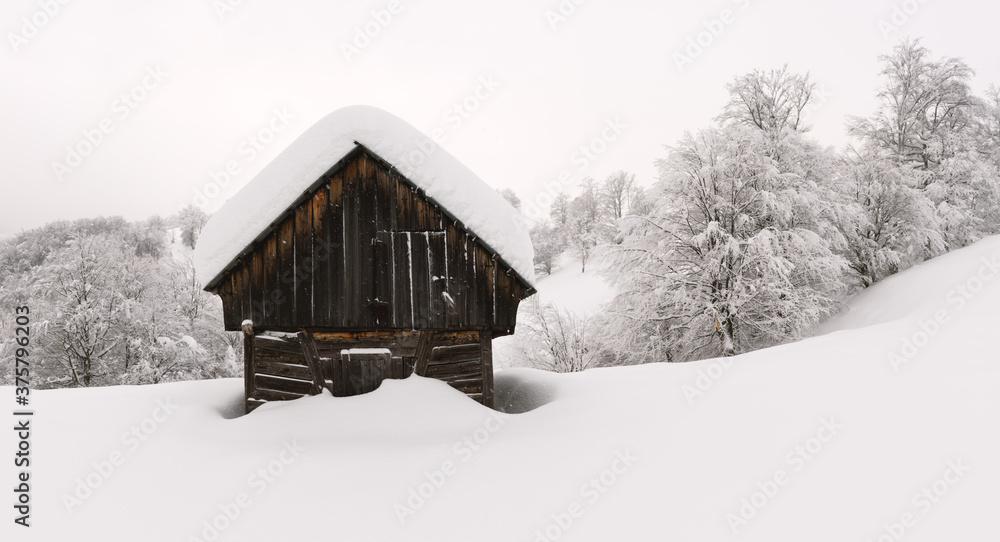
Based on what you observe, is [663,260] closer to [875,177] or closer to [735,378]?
[735,378]

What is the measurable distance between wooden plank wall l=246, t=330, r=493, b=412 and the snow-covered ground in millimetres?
375

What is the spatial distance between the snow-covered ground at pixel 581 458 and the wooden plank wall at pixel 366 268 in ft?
4.60

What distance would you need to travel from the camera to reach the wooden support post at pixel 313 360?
8.23 meters

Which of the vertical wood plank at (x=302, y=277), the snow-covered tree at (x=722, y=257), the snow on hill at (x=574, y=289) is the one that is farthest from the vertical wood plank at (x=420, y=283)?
the snow on hill at (x=574, y=289)

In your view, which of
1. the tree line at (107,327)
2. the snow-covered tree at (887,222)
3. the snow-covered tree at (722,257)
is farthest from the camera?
the tree line at (107,327)

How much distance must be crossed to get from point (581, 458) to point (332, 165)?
20.5ft

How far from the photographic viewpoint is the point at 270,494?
547 centimetres

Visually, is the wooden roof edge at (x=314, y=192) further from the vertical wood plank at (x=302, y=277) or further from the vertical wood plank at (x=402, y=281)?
the vertical wood plank at (x=402, y=281)

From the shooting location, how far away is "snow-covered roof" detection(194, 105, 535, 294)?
798 centimetres

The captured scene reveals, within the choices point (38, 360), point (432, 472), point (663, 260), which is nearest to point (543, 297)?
point (663, 260)

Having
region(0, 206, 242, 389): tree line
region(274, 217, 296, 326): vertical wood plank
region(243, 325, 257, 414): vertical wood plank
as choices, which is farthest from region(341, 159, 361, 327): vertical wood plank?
region(0, 206, 242, 389): tree line

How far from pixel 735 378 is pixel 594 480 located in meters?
3.88

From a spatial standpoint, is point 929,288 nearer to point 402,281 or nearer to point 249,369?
point 402,281

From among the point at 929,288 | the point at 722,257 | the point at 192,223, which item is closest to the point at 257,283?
the point at 722,257
